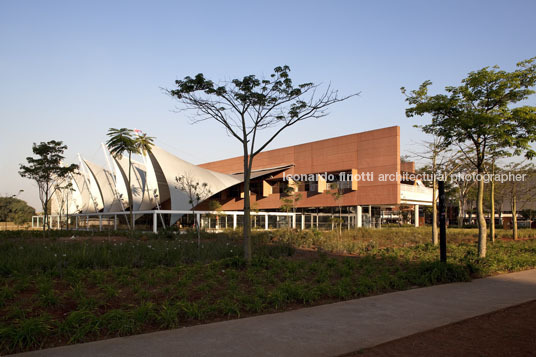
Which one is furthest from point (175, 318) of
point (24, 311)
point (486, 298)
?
point (486, 298)

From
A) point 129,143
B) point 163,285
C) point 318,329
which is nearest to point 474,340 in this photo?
point 318,329

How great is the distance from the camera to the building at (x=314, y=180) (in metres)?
35.2

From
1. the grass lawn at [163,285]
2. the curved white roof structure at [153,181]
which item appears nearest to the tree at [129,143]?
the curved white roof structure at [153,181]

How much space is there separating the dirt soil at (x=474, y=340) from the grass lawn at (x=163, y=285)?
97.3 inches

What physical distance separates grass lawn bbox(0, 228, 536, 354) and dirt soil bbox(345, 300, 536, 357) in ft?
8.11

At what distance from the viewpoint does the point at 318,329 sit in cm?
A: 586

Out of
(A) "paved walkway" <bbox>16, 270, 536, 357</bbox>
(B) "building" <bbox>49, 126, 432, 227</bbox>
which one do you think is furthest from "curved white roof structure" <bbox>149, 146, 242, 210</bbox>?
(A) "paved walkway" <bbox>16, 270, 536, 357</bbox>

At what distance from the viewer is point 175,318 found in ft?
19.8

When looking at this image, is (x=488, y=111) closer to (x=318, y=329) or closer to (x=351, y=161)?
(x=318, y=329)

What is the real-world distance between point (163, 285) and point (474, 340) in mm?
5674

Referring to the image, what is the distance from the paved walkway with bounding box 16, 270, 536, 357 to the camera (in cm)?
491

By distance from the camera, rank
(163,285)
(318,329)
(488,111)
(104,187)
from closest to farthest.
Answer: (318,329) → (163,285) → (488,111) → (104,187)

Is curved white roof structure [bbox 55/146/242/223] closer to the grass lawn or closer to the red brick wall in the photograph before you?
the red brick wall

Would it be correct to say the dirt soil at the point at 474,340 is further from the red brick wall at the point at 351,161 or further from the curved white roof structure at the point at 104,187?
the curved white roof structure at the point at 104,187
